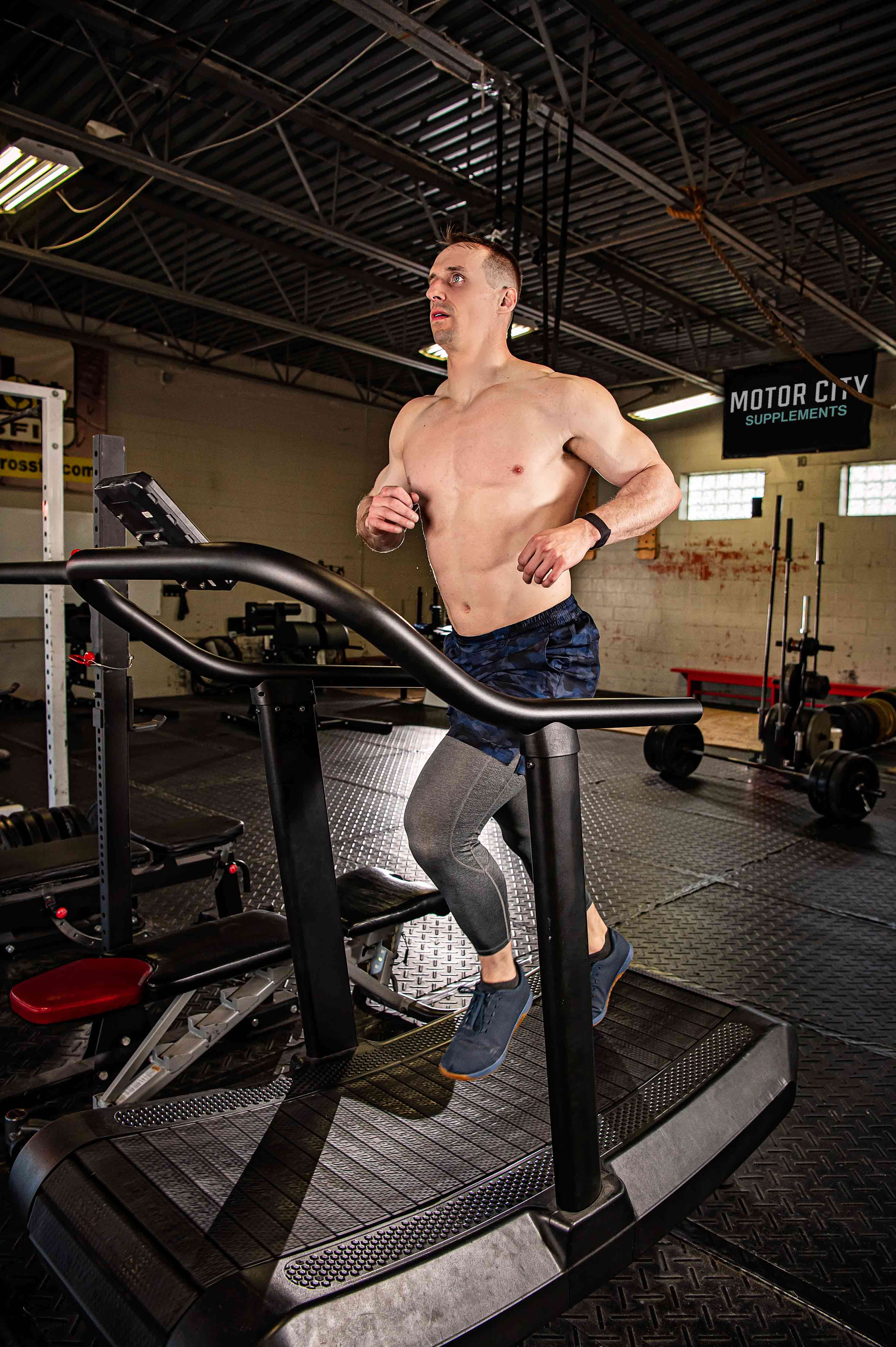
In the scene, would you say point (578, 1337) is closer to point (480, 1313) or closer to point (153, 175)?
point (480, 1313)

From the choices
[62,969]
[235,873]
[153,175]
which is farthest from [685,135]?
[62,969]

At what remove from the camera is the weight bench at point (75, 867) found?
2408 mm

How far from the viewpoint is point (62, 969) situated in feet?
6.23

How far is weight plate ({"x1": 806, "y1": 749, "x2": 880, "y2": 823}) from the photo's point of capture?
4574mm

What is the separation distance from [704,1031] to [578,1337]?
0.64 metres

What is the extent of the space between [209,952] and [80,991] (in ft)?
0.98

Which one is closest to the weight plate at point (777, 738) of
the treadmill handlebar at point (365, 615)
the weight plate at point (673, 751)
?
the weight plate at point (673, 751)

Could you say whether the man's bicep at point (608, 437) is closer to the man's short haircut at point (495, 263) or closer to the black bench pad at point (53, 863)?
the man's short haircut at point (495, 263)

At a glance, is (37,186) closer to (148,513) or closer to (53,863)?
(53,863)

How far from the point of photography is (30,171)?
16.7 feet

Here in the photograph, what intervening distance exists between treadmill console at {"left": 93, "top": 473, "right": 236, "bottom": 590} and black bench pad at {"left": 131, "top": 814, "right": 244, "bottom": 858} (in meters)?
1.70

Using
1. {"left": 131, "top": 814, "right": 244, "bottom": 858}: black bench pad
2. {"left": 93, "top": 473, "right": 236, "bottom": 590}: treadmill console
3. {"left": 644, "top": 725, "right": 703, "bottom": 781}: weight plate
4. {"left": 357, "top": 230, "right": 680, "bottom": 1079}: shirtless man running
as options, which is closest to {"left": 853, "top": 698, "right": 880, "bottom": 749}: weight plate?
{"left": 644, "top": 725, "right": 703, "bottom": 781}: weight plate

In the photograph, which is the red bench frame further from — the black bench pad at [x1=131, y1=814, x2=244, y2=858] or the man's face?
the man's face

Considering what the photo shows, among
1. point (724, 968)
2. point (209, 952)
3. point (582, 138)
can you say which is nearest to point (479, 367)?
point (209, 952)
